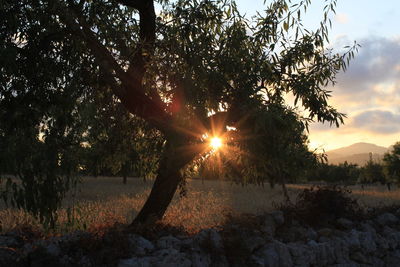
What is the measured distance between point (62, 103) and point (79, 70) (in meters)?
1.16

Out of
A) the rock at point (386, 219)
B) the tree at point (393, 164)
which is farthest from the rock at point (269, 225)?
the tree at point (393, 164)

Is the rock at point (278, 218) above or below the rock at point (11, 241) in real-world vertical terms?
above

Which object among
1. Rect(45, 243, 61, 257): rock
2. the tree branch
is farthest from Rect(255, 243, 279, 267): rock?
Rect(45, 243, 61, 257): rock

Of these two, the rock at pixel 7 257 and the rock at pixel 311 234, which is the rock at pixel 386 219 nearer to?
the rock at pixel 311 234

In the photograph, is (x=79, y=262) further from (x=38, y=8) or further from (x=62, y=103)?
(x=38, y=8)

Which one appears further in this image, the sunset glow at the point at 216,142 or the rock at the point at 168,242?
the sunset glow at the point at 216,142

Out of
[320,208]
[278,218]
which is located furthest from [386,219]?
[278,218]

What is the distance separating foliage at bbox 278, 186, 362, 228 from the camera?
9.46 metres

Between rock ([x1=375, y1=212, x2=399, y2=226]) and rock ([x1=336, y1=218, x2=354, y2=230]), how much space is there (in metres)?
1.58

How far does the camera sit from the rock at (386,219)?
11.0 metres

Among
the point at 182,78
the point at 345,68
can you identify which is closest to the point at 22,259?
the point at 182,78

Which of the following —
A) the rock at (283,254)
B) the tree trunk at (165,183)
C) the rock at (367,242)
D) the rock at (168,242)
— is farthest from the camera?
the tree trunk at (165,183)

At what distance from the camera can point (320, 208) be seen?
32.3 ft

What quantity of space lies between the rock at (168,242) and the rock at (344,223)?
16.4 feet
